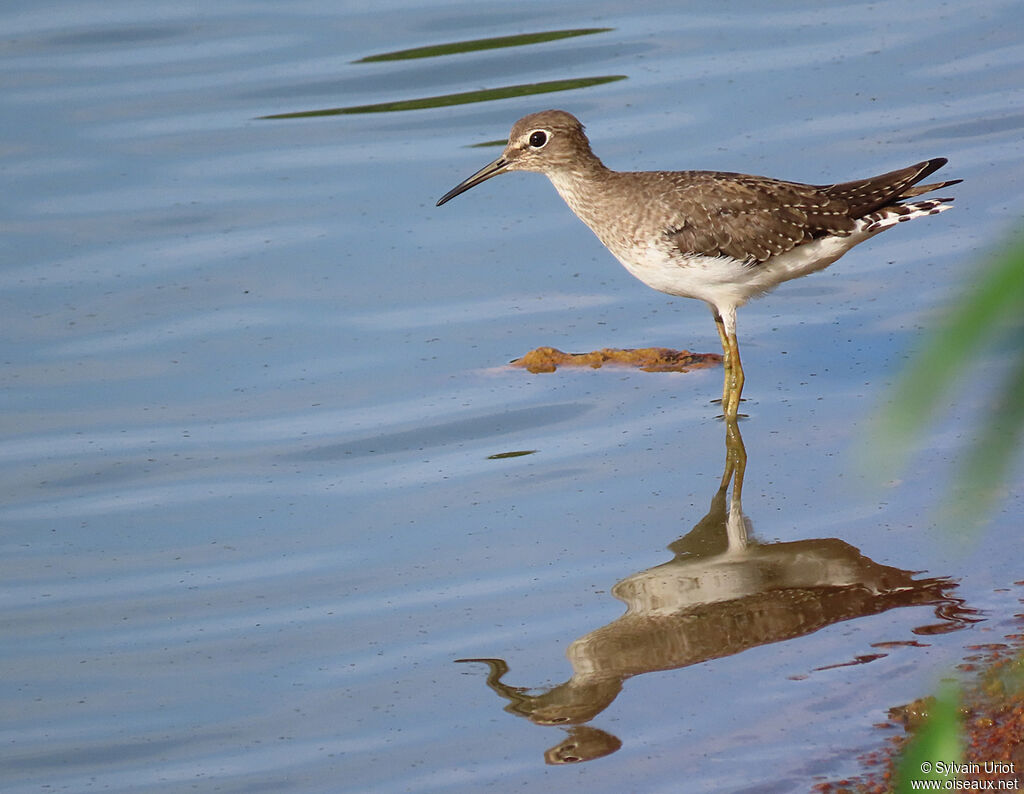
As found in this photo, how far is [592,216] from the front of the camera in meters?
8.66

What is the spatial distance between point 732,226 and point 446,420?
204cm

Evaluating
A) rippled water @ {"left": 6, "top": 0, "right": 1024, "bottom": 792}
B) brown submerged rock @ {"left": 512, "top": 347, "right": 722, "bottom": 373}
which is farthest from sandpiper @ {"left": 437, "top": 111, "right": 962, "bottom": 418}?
rippled water @ {"left": 6, "top": 0, "right": 1024, "bottom": 792}

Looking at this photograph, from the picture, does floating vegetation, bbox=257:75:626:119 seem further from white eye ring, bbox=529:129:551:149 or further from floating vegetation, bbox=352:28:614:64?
white eye ring, bbox=529:129:551:149

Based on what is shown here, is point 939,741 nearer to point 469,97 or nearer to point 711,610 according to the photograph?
point 711,610

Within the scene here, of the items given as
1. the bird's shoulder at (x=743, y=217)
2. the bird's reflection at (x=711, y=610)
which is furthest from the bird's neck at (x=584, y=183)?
the bird's reflection at (x=711, y=610)

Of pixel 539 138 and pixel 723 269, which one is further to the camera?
pixel 539 138

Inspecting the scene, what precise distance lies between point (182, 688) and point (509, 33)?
10.3 metres

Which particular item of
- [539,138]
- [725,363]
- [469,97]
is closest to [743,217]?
[725,363]

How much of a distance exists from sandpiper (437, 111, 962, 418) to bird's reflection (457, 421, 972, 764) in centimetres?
168

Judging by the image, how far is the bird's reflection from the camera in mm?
5551

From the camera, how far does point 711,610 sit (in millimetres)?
6121

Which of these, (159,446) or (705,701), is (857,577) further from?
(159,446)

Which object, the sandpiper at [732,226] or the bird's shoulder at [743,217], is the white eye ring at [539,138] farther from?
the bird's shoulder at [743,217]

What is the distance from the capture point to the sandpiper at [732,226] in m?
8.14
